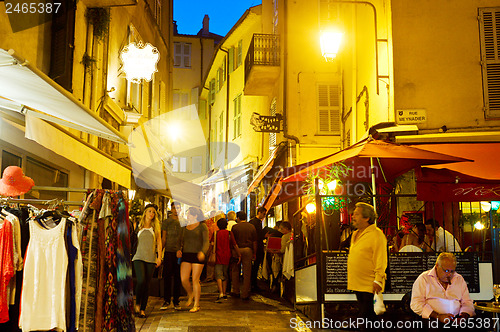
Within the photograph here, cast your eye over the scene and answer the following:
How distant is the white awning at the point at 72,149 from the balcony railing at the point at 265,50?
11.4 metres

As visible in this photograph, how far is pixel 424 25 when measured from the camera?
A: 38.9 feet

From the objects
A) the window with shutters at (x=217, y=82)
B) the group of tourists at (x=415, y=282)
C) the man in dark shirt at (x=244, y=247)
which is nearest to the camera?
the group of tourists at (x=415, y=282)

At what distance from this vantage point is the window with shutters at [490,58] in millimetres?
11328

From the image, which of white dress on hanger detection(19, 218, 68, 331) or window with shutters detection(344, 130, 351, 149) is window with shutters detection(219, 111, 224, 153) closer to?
window with shutters detection(344, 130, 351, 149)

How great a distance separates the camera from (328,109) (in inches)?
720

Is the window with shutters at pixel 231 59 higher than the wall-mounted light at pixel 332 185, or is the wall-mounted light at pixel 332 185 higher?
the window with shutters at pixel 231 59

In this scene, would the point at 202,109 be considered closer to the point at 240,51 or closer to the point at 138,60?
the point at 240,51

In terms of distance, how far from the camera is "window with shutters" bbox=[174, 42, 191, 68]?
42250 mm

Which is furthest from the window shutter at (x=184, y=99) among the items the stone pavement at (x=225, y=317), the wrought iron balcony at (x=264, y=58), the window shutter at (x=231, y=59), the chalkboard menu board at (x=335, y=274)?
the chalkboard menu board at (x=335, y=274)

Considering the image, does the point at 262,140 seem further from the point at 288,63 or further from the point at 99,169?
the point at 99,169

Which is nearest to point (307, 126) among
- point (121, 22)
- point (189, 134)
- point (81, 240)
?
point (121, 22)

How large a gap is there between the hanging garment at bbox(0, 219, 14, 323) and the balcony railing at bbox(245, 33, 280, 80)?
15032 millimetres

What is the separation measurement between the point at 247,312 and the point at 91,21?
25.0 ft

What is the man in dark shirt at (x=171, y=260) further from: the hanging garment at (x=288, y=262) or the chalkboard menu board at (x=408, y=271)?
the chalkboard menu board at (x=408, y=271)
